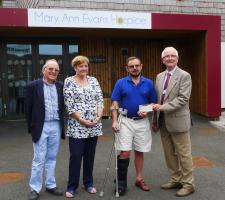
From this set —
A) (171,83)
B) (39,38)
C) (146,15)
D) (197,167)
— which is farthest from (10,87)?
(171,83)

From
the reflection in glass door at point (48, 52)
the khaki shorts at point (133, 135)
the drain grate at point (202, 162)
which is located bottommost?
the drain grate at point (202, 162)

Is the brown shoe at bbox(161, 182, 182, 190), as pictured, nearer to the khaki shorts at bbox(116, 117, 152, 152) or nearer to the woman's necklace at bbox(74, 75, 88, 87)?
the khaki shorts at bbox(116, 117, 152, 152)

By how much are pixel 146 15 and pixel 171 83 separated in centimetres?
607

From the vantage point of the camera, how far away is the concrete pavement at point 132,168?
551 centimetres

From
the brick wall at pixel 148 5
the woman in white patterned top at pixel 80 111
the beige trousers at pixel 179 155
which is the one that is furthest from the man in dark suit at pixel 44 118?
the brick wall at pixel 148 5

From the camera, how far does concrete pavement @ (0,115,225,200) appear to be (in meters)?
5.51

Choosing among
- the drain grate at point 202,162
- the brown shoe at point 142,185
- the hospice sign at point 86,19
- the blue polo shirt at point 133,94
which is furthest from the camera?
the hospice sign at point 86,19

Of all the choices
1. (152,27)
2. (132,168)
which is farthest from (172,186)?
(152,27)

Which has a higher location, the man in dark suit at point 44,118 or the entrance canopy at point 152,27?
the entrance canopy at point 152,27

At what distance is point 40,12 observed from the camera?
10.3 metres

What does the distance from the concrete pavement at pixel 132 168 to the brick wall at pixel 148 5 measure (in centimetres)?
407

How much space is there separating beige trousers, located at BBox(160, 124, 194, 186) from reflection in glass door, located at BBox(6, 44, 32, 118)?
25.5 ft

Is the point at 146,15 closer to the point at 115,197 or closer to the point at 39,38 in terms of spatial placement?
the point at 39,38

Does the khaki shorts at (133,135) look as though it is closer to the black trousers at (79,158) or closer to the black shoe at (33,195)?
the black trousers at (79,158)
